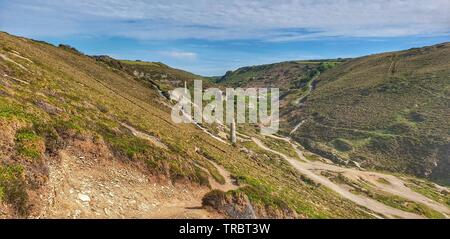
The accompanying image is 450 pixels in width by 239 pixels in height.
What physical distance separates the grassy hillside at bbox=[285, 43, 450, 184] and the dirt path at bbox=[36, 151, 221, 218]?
94.4 metres

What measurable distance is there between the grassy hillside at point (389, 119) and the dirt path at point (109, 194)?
94.4 m

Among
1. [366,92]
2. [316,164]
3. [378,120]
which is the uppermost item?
[366,92]

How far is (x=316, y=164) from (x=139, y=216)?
8346 cm

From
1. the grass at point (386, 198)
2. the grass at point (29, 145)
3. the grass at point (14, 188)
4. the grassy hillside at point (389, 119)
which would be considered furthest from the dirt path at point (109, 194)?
the grassy hillside at point (389, 119)

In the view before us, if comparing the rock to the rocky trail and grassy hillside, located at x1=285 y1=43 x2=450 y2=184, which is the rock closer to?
the rocky trail

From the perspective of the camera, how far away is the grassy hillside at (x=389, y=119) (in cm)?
10925

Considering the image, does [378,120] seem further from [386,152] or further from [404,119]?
[386,152]

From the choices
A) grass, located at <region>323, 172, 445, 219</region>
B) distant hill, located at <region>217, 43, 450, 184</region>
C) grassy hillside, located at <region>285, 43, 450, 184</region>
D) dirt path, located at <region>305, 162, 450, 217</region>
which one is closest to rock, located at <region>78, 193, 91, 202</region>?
grass, located at <region>323, 172, 445, 219</region>

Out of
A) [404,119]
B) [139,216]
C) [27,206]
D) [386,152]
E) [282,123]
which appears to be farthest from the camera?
[282,123]

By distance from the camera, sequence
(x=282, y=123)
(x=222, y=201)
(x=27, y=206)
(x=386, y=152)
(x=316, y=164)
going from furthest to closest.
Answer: (x=282, y=123) < (x=386, y=152) < (x=316, y=164) < (x=222, y=201) < (x=27, y=206)

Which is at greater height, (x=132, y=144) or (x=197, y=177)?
(x=132, y=144)

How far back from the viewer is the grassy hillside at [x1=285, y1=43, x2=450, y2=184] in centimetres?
10925

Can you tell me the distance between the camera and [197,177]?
986 inches
